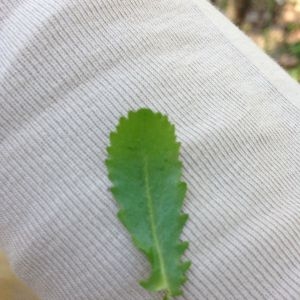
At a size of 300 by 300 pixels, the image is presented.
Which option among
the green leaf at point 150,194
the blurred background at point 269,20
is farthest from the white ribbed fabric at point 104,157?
the blurred background at point 269,20

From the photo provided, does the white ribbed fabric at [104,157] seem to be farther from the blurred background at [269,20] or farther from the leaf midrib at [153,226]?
the blurred background at [269,20]

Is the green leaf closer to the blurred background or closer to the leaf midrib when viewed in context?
the leaf midrib

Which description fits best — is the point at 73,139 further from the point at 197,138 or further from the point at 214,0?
the point at 214,0

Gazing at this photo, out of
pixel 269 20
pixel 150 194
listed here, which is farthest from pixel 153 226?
pixel 269 20

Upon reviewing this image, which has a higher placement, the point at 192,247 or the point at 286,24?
the point at 286,24

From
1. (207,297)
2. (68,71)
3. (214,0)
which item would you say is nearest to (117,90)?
(68,71)
